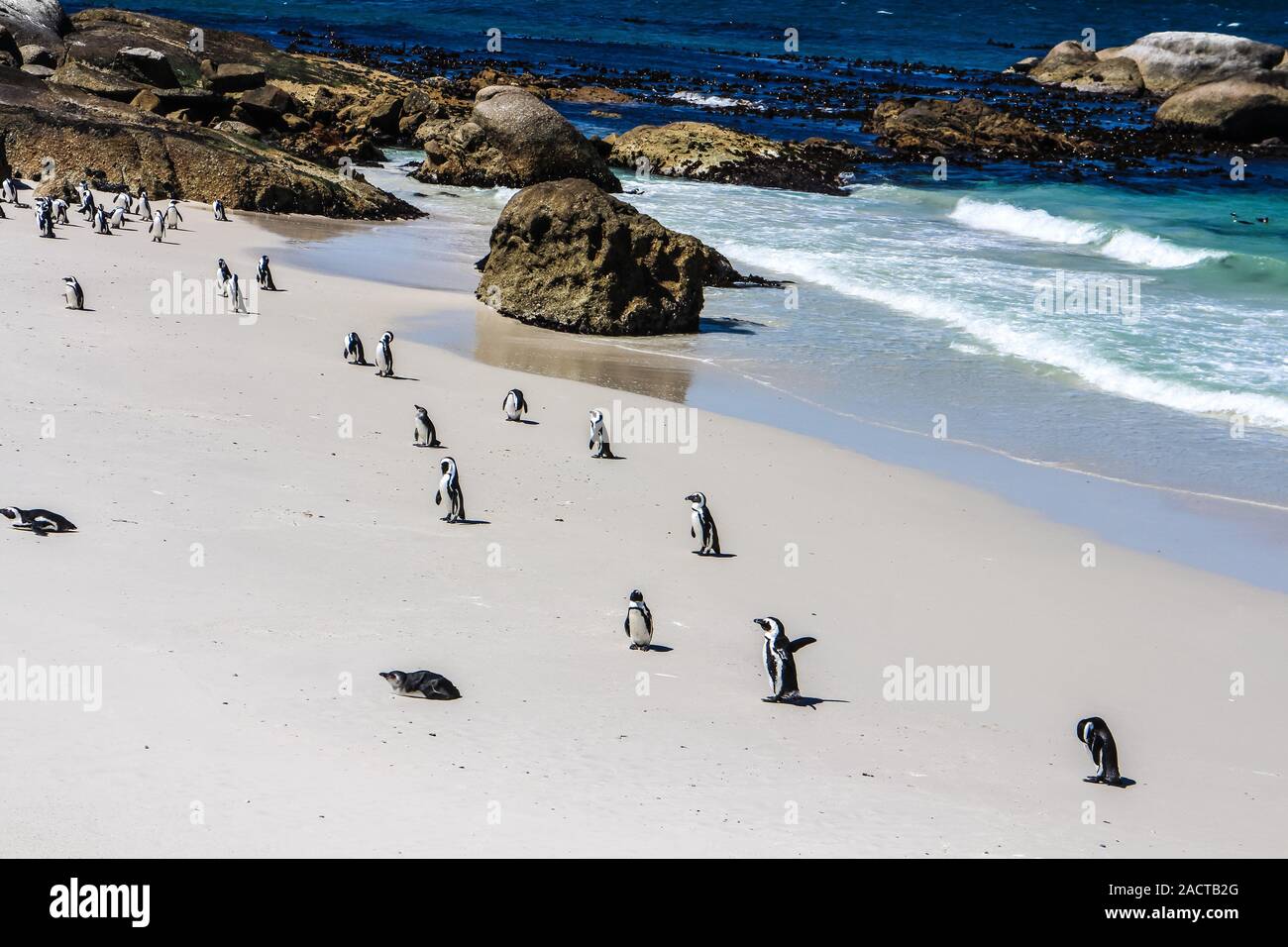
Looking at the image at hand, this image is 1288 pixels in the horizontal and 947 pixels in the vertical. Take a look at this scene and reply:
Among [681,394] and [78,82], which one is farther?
[78,82]

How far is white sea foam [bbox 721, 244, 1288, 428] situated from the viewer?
16266 mm

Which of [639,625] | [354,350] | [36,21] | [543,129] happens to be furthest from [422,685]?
[36,21]

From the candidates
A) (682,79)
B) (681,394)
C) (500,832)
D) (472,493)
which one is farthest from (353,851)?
(682,79)

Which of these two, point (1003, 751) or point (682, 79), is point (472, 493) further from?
point (682, 79)

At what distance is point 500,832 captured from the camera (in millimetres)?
5988

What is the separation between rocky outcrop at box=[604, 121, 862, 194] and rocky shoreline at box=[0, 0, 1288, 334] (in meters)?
0.07

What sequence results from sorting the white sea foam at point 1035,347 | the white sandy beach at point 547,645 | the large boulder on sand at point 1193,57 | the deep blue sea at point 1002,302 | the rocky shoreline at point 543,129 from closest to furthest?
the white sandy beach at point 547,645 < the deep blue sea at point 1002,302 < the white sea foam at point 1035,347 < the rocky shoreline at point 543,129 < the large boulder on sand at point 1193,57

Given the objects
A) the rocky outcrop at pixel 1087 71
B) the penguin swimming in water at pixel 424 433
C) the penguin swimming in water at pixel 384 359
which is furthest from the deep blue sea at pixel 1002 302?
the rocky outcrop at pixel 1087 71

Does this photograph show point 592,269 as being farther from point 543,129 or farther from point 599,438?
point 543,129

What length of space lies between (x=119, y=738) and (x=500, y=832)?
180cm

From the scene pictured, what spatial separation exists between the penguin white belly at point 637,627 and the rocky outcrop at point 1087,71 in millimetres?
55189

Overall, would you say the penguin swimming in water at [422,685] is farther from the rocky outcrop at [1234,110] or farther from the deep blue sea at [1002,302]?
the rocky outcrop at [1234,110]

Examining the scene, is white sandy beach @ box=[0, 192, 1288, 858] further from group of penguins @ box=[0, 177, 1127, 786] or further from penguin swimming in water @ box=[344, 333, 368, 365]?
penguin swimming in water @ box=[344, 333, 368, 365]

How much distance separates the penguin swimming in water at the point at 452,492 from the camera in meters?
10.2
